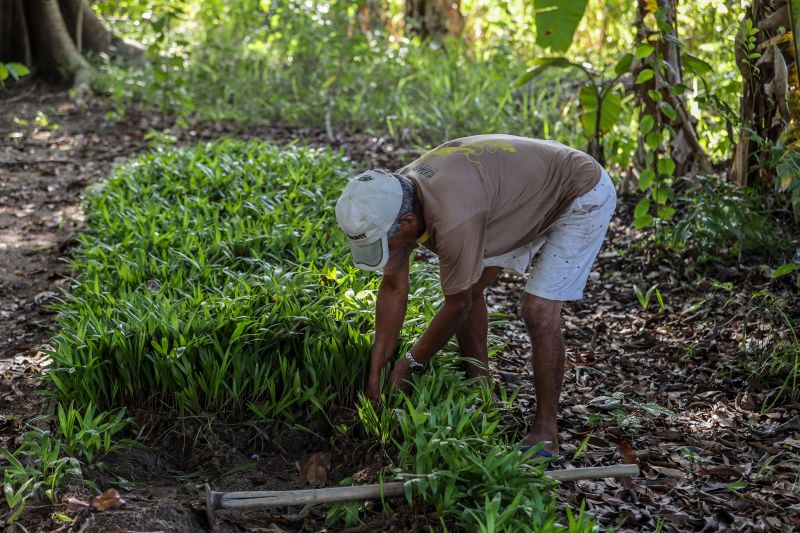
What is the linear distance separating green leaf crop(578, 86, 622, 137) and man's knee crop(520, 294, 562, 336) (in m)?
3.16

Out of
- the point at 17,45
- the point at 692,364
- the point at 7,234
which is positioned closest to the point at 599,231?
the point at 692,364

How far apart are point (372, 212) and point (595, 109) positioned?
12.6ft

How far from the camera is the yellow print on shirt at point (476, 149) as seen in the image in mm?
3543

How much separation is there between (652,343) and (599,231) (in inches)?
60.4

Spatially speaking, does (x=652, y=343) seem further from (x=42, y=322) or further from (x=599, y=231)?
(x=42, y=322)

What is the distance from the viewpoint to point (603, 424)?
421 cm

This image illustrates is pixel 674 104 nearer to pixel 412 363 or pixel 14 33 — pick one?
pixel 412 363

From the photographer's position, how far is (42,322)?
5.20 meters

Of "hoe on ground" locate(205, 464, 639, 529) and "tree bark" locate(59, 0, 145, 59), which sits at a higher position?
"tree bark" locate(59, 0, 145, 59)

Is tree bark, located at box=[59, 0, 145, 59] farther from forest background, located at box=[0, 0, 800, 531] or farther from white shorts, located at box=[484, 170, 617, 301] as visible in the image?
white shorts, located at box=[484, 170, 617, 301]

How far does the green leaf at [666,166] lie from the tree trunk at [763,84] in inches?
18.2

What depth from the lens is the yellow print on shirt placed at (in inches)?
139

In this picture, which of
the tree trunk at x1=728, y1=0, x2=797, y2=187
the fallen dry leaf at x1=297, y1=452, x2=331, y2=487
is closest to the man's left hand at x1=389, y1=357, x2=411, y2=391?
the fallen dry leaf at x1=297, y1=452, x2=331, y2=487

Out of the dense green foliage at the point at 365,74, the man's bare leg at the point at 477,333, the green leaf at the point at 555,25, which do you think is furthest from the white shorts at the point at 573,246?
the dense green foliage at the point at 365,74
